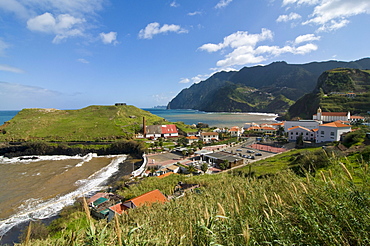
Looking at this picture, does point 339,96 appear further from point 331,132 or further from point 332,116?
point 331,132

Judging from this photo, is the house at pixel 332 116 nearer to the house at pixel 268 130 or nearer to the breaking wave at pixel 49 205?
the house at pixel 268 130

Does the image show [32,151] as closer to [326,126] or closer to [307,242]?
[307,242]

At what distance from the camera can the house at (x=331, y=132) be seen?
3438 cm

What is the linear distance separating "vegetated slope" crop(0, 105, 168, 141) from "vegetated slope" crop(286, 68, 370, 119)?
3008 inches

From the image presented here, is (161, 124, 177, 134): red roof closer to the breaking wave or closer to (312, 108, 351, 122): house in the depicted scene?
the breaking wave

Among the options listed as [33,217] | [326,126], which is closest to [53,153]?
[33,217]

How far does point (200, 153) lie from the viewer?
A: 32406mm

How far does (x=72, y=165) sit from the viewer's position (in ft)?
106

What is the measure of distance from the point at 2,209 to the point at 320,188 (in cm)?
2483

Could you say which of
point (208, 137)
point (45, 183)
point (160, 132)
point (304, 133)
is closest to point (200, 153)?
point (208, 137)

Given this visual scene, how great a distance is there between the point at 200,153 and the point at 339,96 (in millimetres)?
85163

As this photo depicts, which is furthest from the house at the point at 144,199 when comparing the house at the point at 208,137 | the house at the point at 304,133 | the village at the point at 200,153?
the house at the point at 304,133

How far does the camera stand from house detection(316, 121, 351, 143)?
34.4 m

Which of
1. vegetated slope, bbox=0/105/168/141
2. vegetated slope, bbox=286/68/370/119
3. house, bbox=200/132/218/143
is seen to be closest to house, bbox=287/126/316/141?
house, bbox=200/132/218/143
